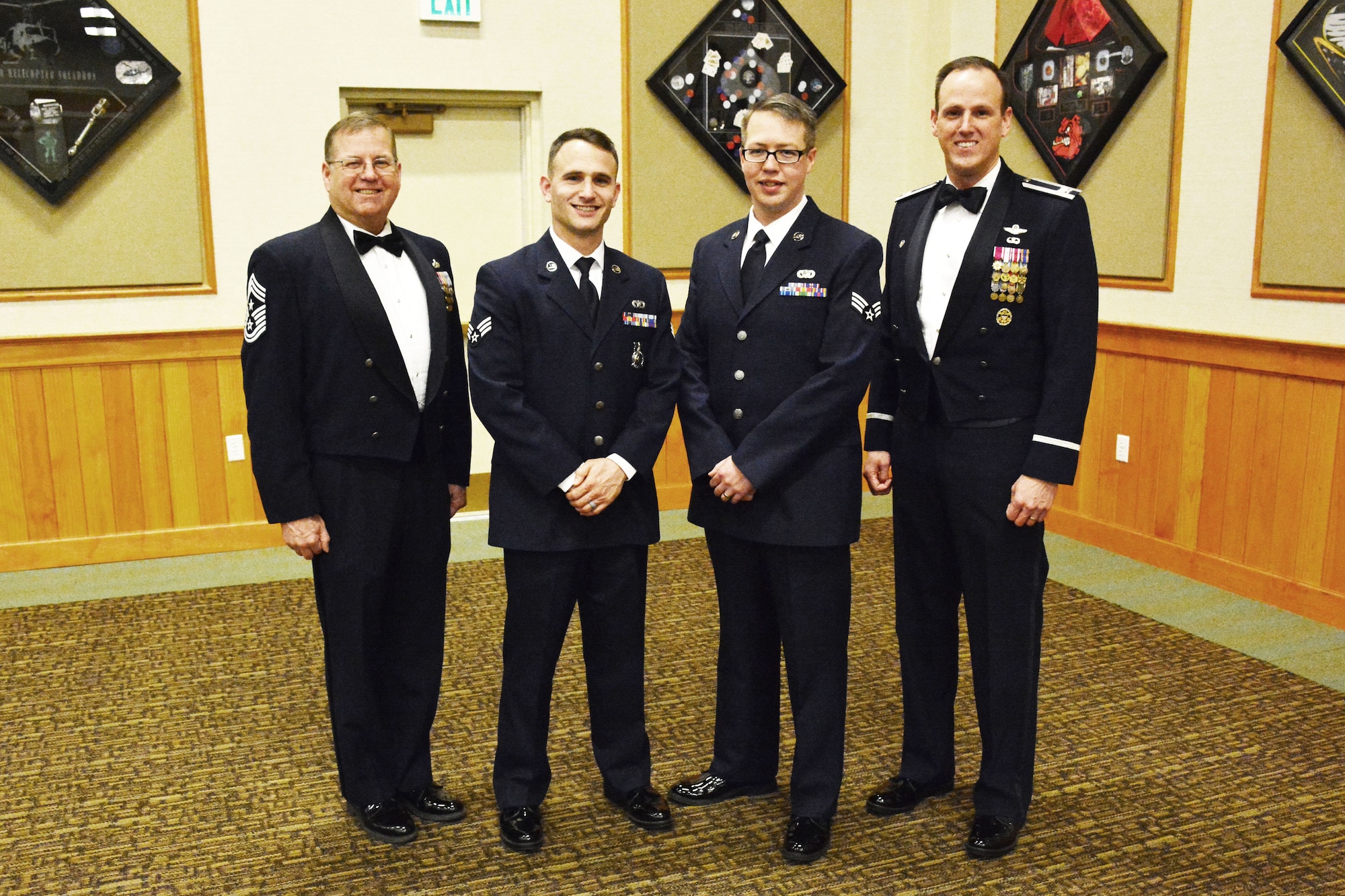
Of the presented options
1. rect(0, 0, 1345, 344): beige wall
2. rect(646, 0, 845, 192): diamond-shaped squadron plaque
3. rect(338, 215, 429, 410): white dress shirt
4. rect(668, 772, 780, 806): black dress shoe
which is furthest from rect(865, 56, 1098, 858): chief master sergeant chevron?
rect(646, 0, 845, 192): diamond-shaped squadron plaque

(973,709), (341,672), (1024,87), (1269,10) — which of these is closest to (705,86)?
(1024,87)

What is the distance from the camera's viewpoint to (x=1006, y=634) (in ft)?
8.20

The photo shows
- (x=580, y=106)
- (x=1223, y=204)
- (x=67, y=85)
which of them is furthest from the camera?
(x=580, y=106)

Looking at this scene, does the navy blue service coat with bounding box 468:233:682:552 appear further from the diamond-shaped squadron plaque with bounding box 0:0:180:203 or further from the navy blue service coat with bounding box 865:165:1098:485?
the diamond-shaped squadron plaque with bounding box 0:0:180:203

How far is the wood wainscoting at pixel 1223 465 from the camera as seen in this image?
13.1ft

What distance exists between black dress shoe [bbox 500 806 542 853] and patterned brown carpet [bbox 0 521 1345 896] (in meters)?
0.03

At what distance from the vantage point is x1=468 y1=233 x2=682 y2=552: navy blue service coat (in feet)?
7.92

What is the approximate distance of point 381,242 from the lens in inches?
98.7

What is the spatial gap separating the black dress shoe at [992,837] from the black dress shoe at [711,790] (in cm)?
50

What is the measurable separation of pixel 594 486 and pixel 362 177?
807mm

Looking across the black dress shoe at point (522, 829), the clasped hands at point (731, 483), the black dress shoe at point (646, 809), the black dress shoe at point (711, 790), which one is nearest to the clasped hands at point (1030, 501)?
the clasped hands at point (731, 483)

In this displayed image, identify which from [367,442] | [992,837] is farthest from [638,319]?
[992,837]

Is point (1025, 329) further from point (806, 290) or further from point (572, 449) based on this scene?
point (572, 449)

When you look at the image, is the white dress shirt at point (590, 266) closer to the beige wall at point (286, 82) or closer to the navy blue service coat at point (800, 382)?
the navy blue service coat at point (800, 382)
